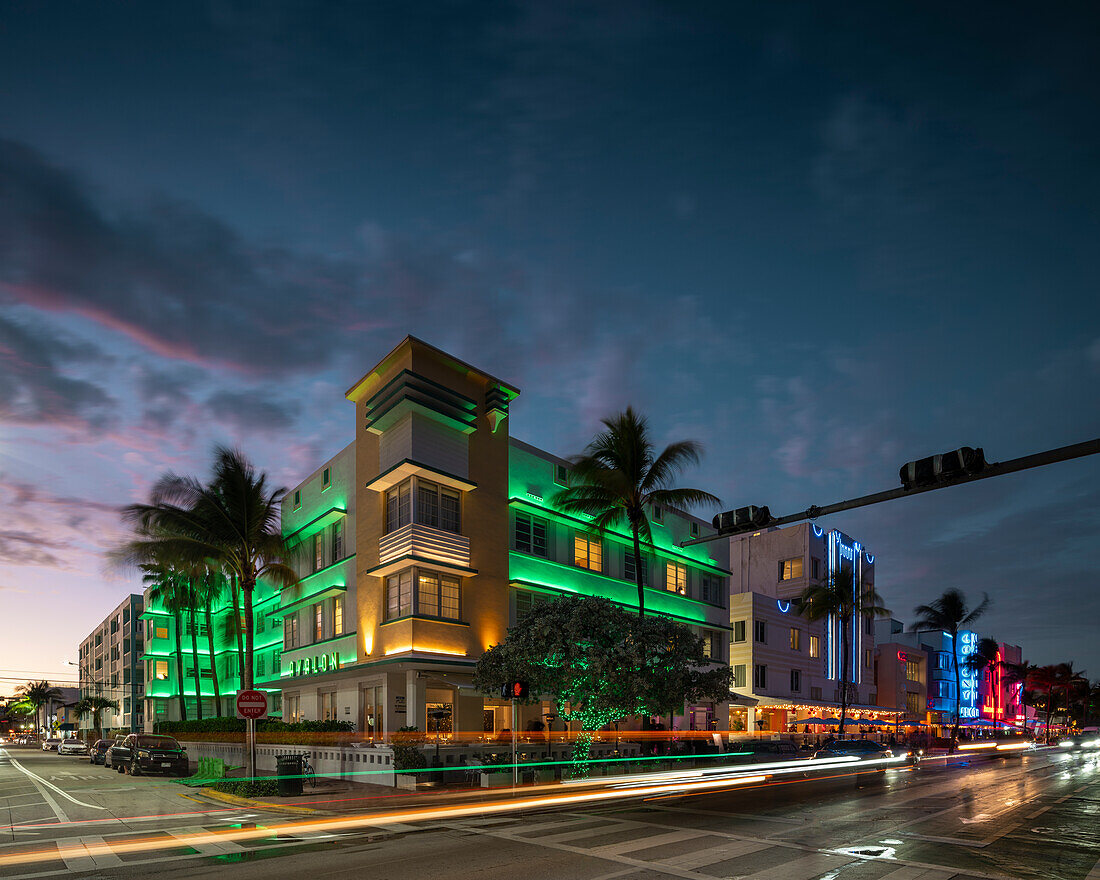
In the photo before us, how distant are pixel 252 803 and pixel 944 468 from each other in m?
18.9

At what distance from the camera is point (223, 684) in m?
68.6

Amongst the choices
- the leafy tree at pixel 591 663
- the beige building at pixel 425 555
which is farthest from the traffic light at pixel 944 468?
the beige building at pixel 425 555

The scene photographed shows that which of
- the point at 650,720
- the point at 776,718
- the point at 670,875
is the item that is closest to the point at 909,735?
the point at 776,718

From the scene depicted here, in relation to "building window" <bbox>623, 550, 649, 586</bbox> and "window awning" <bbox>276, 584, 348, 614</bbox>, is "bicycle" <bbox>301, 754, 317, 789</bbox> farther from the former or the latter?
"building window" <bbox>623, 550, 649, 586</bbox>

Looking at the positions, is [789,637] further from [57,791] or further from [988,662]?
[988,662]

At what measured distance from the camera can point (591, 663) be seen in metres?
28.7

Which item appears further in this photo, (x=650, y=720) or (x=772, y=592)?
(x=772, y=592)

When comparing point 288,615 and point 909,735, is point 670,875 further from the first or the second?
point 909,735

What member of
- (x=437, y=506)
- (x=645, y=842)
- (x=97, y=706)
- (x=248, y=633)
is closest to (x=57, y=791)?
(x=248, y=633)

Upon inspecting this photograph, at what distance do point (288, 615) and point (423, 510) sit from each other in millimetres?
15854

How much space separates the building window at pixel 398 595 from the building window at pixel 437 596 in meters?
0.50

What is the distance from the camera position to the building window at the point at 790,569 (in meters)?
68.3

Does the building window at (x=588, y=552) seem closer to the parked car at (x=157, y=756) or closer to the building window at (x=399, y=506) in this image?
the building window at (x=399, y=506)

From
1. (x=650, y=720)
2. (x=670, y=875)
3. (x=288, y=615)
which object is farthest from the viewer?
(x=288, y=615)
